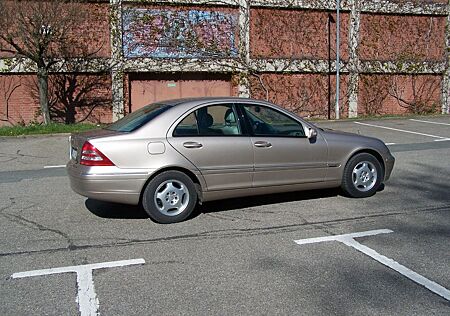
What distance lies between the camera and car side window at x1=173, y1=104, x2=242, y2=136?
5691mm

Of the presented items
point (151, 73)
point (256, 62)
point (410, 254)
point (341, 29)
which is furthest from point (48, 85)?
point (410, 254)

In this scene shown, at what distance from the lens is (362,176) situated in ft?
21.8

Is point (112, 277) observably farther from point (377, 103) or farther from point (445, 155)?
point (377, 103)

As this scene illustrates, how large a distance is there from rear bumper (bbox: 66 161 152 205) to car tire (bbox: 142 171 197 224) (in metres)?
0.14

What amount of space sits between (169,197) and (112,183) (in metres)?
0.72

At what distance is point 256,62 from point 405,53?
8.11 metres

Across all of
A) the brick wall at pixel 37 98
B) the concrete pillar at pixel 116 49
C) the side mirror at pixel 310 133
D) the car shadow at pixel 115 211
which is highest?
the concrete pillar at pixel 116 49

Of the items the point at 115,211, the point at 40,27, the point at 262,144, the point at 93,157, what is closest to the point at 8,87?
the point at 40,27

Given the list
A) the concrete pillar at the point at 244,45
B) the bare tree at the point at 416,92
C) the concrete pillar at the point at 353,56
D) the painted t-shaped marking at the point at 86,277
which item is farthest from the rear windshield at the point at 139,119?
the bare tree at the point at 416,92

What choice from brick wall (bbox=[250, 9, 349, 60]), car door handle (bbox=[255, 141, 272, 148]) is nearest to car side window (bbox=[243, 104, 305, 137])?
car door handle (bbox=[255, 141, 272, 148])

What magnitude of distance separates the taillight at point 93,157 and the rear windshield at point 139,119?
0.52 metres

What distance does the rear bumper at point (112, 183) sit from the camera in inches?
208

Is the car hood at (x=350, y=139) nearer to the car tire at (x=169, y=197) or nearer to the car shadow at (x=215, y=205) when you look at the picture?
the car shadow at (x=215, y=205)

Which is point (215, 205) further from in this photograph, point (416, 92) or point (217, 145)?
point (416, 92)
